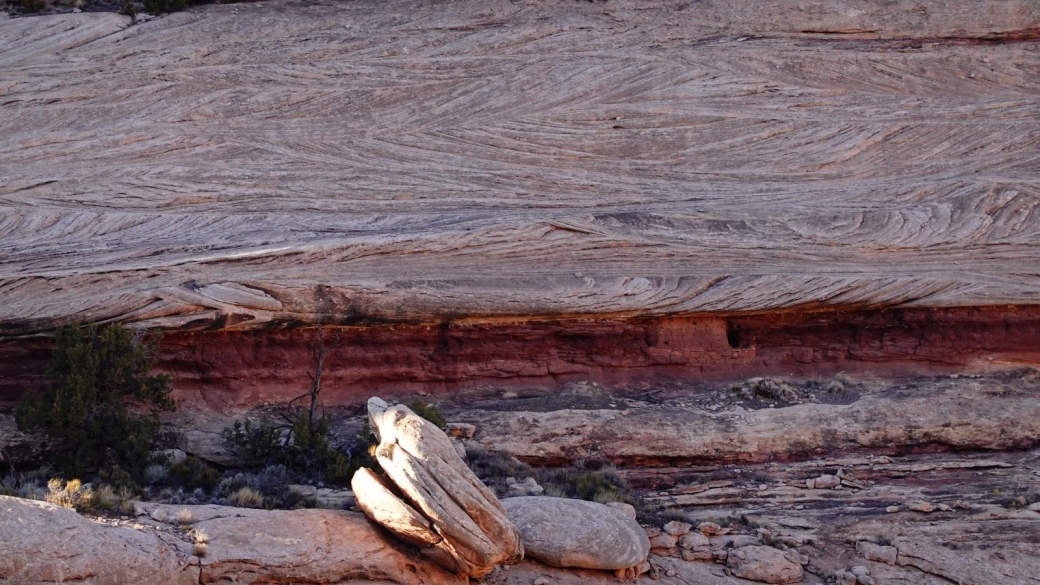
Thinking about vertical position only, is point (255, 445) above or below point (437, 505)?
below

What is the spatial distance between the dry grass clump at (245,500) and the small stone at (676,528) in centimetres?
457

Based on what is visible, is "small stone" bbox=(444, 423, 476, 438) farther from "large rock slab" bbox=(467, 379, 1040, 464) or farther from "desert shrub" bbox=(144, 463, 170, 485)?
"desert shrub" bbox=(144, 463, 170, 485)

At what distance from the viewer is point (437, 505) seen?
11062 millimetres

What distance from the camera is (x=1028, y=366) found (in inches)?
672

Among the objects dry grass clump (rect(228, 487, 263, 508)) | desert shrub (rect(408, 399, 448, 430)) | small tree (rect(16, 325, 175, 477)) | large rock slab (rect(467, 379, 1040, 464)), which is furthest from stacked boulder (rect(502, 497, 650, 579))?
small tree (rect(16, 325, 175, 477))

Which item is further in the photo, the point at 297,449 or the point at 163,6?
the point at 163,6

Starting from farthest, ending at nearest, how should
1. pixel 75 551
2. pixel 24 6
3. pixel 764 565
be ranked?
pixel 24 6 → pixel 764 565 → pixel 75 551

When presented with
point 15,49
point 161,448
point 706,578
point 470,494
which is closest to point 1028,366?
point 706,578

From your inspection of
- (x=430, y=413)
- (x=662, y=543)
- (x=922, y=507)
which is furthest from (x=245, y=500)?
(x=922, y=507)

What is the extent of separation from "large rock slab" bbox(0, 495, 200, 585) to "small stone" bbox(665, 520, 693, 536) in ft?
17.8

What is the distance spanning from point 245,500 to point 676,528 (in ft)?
15.8

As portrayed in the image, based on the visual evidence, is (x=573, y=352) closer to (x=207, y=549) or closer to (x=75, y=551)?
(x=207, y=549)

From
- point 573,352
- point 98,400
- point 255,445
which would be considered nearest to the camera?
point 255,445

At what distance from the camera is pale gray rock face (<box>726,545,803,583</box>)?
42.3 feet
